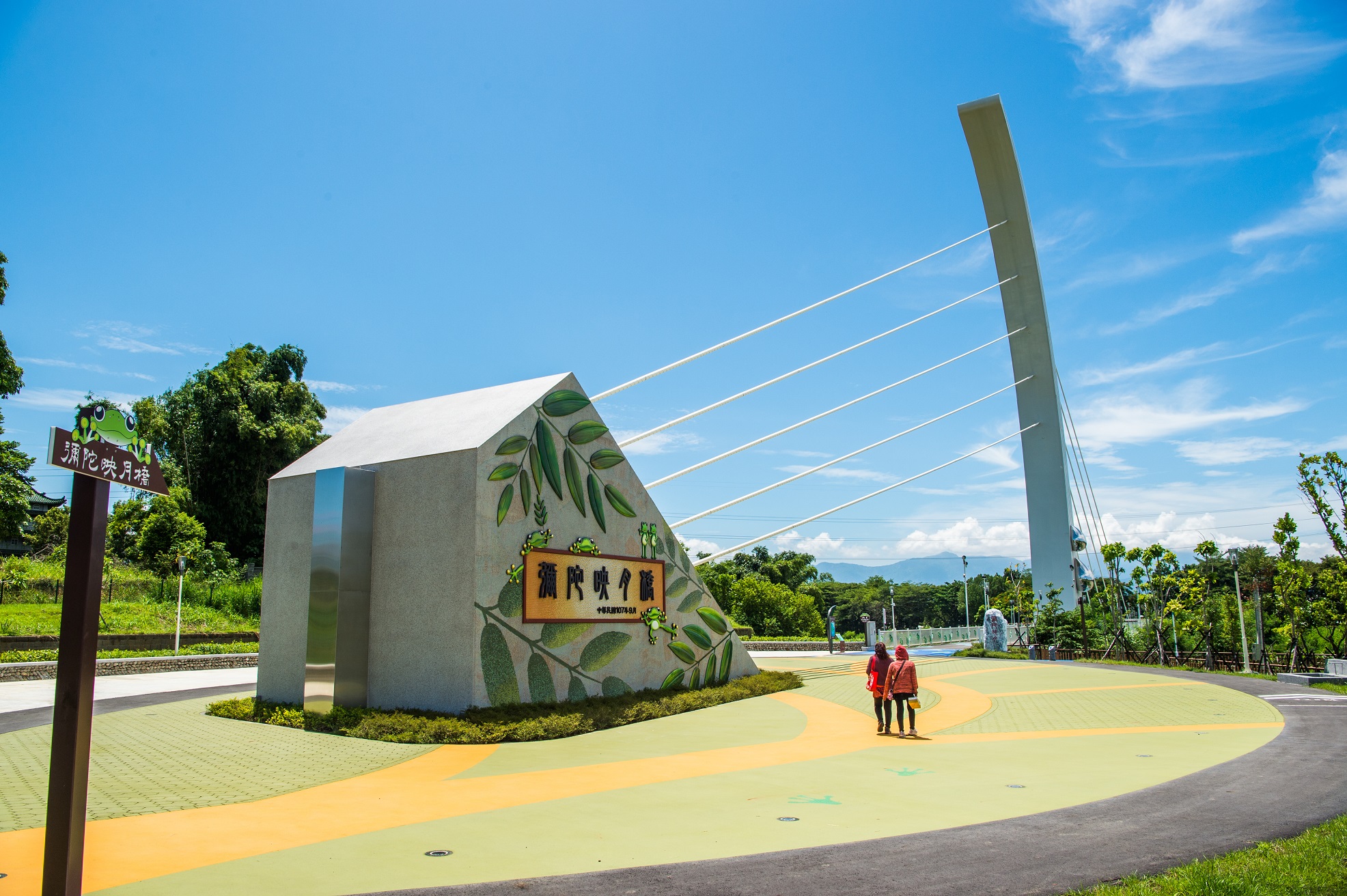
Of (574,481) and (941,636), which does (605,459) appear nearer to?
(574,481)

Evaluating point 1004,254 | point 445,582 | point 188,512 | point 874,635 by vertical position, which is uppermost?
point 1004,254

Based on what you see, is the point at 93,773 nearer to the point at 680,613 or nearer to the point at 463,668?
the point at 463,668

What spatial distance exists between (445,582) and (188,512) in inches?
1345

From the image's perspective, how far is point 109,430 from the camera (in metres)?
4.98

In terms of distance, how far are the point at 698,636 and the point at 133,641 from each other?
19322 mm

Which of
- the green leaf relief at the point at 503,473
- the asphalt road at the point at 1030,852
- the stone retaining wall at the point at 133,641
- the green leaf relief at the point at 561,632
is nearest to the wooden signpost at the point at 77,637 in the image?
the asphalt road at the point at 1030,852

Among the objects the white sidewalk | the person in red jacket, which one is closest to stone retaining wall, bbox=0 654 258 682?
the white sidewalk

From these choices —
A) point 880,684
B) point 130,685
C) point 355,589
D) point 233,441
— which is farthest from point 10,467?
point 880,684

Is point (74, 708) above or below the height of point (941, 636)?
above

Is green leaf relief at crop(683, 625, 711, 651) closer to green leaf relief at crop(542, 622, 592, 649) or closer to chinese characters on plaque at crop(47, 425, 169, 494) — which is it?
green leaf relief at crop(542, 622, 592, 649)

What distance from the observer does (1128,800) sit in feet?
25.4

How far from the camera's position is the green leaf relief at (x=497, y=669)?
12286 millimetres

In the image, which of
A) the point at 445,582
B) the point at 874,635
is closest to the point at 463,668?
the point at 445,582

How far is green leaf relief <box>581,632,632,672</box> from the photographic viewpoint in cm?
1424
